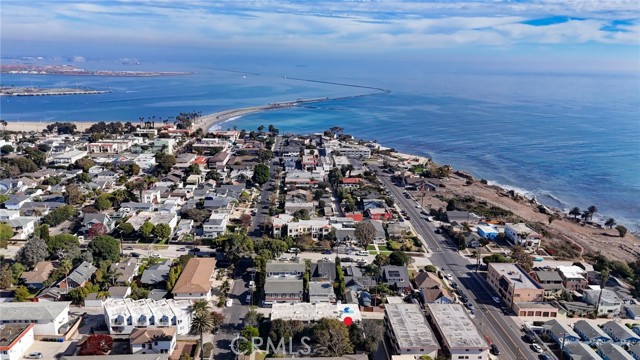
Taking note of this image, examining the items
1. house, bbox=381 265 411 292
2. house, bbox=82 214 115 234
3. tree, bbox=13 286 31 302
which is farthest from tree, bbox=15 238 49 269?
house, bbox=381 265 411 292

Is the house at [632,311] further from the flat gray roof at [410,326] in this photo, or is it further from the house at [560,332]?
the flat gray roof at [410,326]

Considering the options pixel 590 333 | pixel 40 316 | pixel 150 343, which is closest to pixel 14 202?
pixel 40 316

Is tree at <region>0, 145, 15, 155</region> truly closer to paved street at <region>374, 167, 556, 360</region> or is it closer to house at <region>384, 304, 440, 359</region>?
paved street at <region>374, 167, 556, 360</region>

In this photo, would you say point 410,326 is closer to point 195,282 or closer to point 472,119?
point 195,282

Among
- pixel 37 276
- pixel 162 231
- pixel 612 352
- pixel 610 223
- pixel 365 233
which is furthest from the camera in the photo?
pixel 610 223

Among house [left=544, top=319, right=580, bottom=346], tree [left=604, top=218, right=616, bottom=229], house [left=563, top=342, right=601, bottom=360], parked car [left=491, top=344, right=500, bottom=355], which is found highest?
house [left=563, top=342, right=601, bottom=360]

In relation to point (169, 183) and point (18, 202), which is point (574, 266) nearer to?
point (169, 183)
